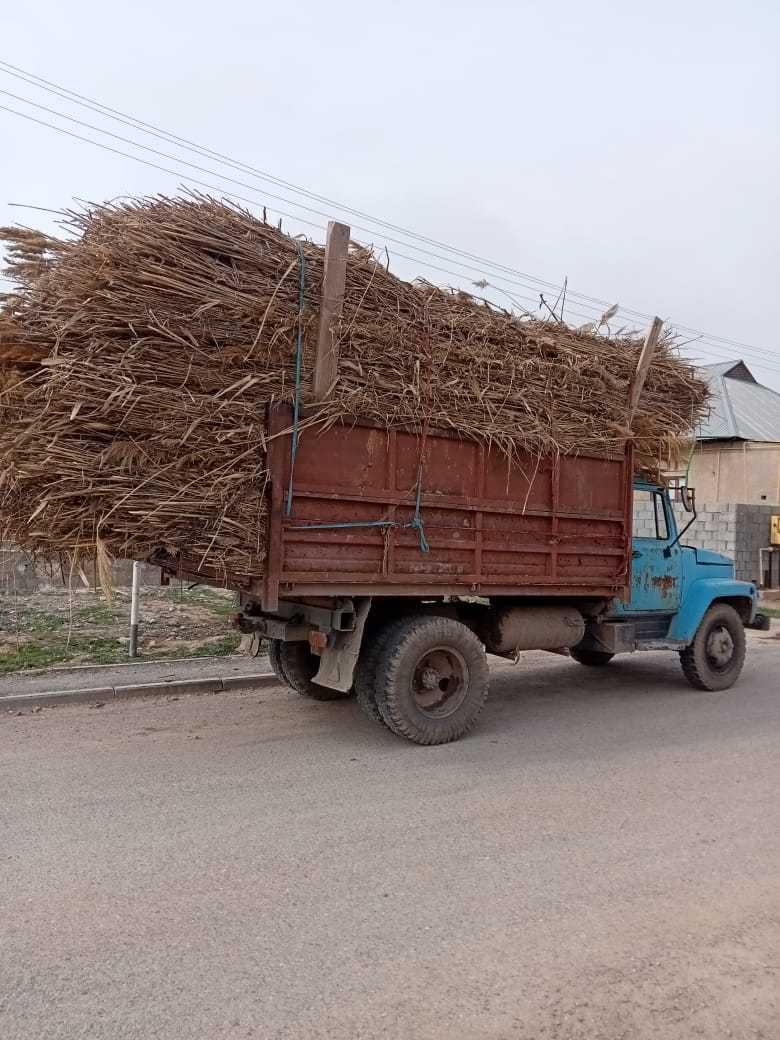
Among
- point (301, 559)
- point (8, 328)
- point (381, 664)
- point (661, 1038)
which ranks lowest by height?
point (661, 1038)

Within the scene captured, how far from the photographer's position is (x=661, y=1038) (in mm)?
2660

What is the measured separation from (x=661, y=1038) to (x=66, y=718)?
539 centimetres

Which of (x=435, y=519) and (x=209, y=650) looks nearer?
(x=435, y=519)

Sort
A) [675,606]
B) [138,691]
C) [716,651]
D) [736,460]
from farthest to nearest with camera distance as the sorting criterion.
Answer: [736,460] < [716,651] < [675,606] < [138,691]

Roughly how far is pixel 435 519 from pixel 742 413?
20831 millimetres

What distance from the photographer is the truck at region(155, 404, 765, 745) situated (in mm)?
5680

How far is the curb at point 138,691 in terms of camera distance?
699 cm

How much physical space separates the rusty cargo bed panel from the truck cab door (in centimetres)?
46

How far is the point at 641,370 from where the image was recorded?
23.8 feet

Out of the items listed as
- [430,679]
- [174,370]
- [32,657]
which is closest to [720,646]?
[430,679]


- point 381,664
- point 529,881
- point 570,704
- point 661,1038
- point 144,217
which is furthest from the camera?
point 570,704

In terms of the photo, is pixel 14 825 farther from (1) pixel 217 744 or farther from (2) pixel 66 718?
(2) pixel 66 718

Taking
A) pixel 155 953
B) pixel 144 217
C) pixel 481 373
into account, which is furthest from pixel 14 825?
pixel 481 373

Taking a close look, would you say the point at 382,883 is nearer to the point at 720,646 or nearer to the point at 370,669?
the point at 370,669
